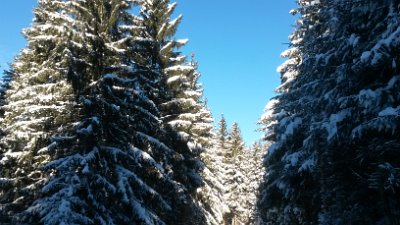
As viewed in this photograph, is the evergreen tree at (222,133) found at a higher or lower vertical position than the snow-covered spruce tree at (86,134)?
higher

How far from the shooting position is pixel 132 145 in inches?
635

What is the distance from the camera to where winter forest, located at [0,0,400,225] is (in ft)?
34.0

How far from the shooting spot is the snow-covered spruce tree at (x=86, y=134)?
45.4 feet

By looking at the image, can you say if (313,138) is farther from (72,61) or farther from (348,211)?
(72,61)

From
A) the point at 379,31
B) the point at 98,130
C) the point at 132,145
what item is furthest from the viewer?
the point at 132,145

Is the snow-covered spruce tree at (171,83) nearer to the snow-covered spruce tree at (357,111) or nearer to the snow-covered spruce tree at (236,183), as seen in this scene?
the snow-covered spruce tree at (357,111)

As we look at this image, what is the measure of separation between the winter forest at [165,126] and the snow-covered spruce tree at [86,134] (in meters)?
0.05

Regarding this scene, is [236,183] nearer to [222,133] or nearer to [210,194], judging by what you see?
[222,133]

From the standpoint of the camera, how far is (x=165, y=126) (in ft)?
69.9

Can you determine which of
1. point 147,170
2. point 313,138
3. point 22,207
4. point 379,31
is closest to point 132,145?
point 147,170

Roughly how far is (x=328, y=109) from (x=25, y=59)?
17.3 metres

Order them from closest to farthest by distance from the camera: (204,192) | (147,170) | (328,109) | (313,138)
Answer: (328,109), (313,138), (147,170), (204,192)

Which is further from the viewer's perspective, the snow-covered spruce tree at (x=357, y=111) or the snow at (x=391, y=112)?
the snow-covered spruce tree at (x=357, y=111)

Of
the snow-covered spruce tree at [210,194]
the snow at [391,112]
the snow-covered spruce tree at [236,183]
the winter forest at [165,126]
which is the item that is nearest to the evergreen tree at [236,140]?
the snow-covered spruce tree at [236,183]
